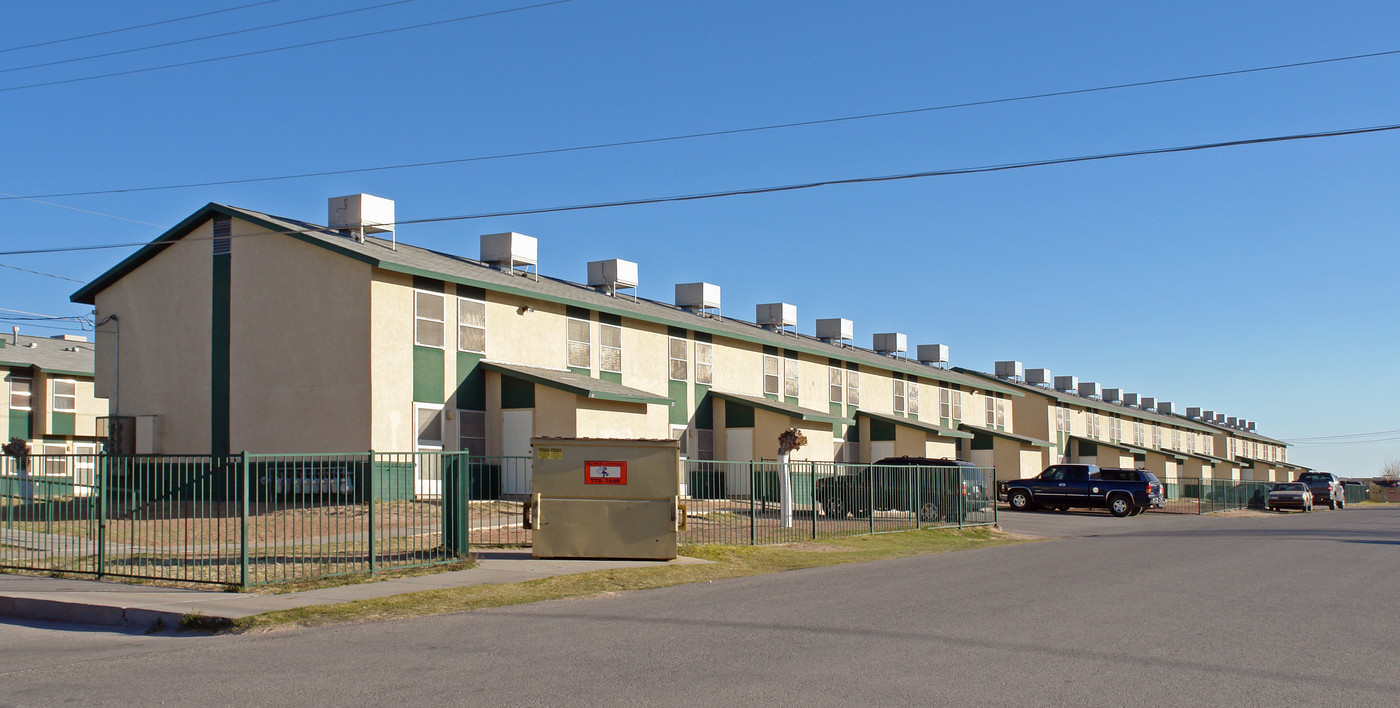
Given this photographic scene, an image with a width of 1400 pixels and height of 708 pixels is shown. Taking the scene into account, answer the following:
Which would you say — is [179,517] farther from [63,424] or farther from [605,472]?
[63,424]

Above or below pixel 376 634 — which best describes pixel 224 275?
above

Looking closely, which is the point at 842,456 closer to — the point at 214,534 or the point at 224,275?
the point at 224,275

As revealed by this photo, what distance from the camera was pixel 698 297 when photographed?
43.4 meters

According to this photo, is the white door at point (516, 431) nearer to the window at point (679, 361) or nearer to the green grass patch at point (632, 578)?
the window at point (679, 361)

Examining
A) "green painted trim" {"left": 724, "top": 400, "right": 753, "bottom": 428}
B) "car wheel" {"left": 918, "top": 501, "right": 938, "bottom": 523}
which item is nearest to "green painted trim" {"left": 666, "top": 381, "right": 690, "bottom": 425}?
"green painted trim" {"left": 724, "top": 400, "right": 753, "bottom": 428}

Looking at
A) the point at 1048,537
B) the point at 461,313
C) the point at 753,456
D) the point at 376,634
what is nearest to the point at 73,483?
the point at 376,634

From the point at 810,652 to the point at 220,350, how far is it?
23435mm

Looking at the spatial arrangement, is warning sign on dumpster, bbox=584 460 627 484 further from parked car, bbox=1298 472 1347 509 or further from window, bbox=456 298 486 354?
parked car, bbox=1298 472 1347 509

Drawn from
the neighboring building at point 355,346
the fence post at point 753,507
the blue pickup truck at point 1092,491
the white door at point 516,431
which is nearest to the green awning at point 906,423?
the blue pickup truck at point 1092,491

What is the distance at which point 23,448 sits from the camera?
40.7 meters

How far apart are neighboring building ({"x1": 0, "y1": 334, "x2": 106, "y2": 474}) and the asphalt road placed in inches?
1519

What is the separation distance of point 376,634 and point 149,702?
299 centimetres

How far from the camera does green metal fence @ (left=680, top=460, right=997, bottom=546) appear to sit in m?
20.3

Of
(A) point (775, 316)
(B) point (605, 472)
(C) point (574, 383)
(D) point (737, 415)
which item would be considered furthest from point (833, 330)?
(B) point (605, 472)
